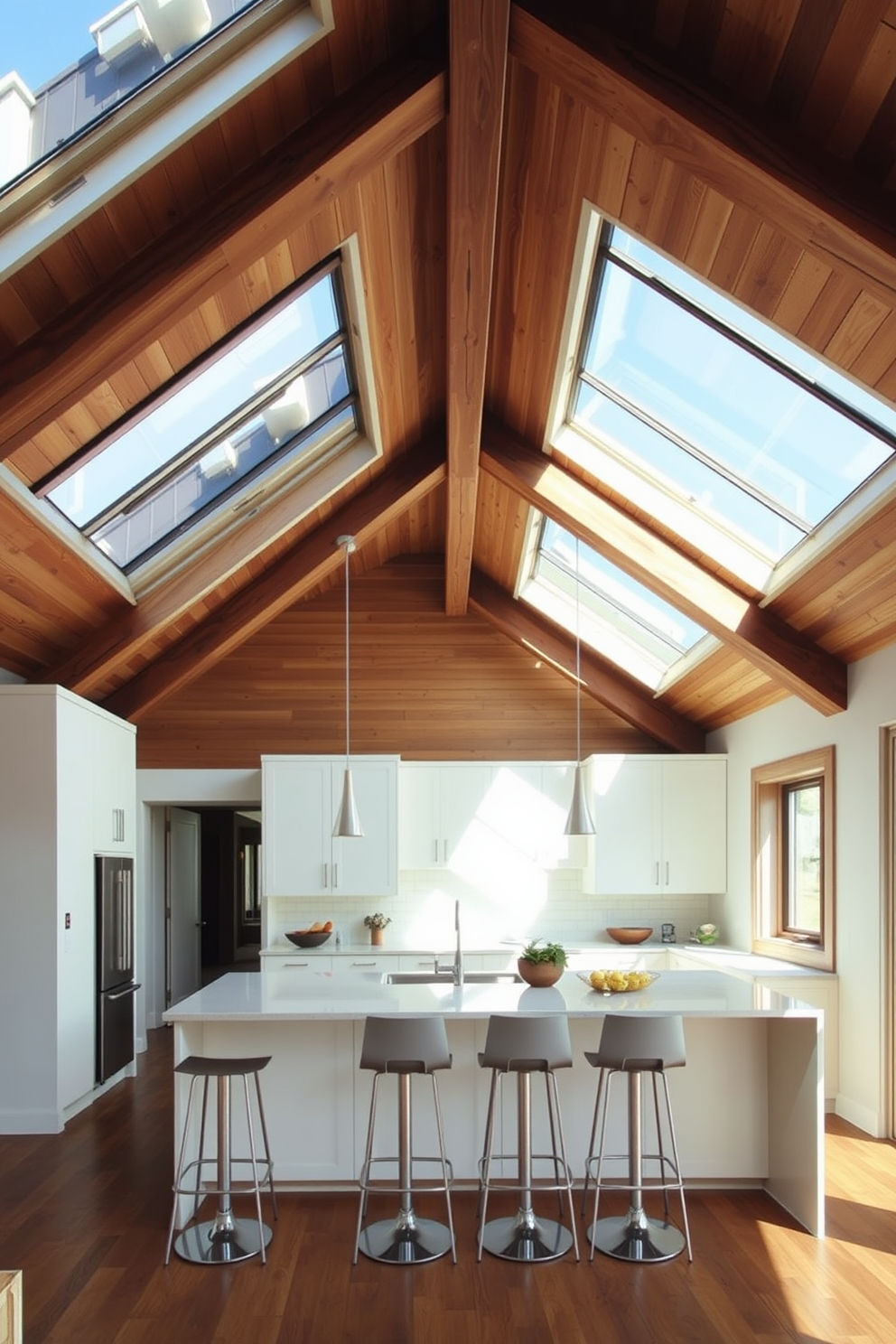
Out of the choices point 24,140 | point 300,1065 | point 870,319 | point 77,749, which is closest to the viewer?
point 24,140

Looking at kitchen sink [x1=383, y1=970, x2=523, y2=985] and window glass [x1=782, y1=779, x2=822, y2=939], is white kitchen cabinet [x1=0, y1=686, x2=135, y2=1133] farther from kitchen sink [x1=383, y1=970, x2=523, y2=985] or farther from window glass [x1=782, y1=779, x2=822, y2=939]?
window glass [x1=782, y1=779, x2=822, y2=939]

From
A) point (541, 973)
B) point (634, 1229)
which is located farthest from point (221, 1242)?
point (541, 973)

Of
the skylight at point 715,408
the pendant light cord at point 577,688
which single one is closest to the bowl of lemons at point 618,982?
the skylight at point 715,408

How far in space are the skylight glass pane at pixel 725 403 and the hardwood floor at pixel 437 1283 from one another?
9.72 ft

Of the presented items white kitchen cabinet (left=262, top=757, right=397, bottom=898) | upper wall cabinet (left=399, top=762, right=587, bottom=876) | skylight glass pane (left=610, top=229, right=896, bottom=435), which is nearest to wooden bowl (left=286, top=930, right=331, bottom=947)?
white kitchen cabinet (left=262, top=757, right=397, bottom=898)

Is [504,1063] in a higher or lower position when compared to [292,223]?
lower

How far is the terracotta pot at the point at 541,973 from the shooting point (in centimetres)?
526

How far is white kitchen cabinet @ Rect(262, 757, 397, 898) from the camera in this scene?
8.16 metres

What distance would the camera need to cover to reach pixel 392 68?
144 inches

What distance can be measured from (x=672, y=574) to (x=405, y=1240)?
348 cm

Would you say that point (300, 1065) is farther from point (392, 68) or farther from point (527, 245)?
point (392, 68)

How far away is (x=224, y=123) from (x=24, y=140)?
61 cm

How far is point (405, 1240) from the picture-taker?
14.2 ft

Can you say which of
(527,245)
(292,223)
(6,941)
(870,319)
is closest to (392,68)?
(292,223)
